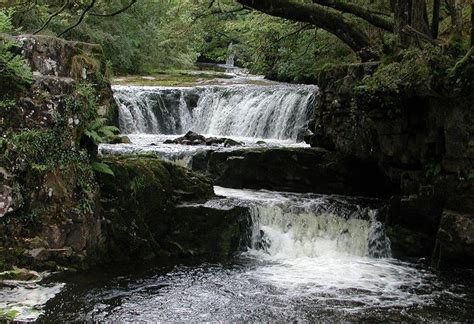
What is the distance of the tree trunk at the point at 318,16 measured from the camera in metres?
10.8

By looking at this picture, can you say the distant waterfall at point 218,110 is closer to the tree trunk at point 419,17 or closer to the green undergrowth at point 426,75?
the tree trunk at point 419,17

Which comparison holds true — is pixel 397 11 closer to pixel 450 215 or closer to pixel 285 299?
pixel 450 215

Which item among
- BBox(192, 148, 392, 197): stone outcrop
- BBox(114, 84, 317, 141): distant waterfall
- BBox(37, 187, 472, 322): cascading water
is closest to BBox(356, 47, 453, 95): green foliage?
BBox(37, 187, 472, 322): cascading water

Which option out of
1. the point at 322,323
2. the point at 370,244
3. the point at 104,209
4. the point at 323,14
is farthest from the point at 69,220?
the point at 323,14

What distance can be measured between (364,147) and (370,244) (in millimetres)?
2464

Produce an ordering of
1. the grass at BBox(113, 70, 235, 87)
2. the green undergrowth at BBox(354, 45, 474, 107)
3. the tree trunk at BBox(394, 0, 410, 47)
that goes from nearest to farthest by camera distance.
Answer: the green undergrowth at BBox(354, 45, 474, 107), the tree trunk at BBox(394, 0, 410, 47), the grass at BBox(113, 70, 235, 87)

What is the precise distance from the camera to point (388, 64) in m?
9.19

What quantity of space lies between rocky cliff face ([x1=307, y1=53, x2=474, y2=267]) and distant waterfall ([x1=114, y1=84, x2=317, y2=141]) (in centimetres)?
509

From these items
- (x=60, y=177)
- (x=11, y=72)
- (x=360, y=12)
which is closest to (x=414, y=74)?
(x=360, y=12)

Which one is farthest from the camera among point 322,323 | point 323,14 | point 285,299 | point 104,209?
point 323,14

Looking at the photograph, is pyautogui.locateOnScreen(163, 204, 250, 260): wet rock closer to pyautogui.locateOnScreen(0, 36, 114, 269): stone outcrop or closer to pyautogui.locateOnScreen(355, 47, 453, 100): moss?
pyautogui.locateOnScreen(0, 36, 114, 269): stone outcrop

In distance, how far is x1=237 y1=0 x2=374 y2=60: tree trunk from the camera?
1077 centimetres

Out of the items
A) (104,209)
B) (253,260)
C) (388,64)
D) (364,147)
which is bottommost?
(253,260)

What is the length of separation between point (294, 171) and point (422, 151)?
3.48 metres
